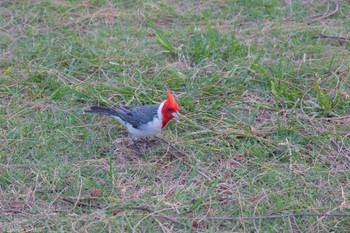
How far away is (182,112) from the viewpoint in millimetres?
4902

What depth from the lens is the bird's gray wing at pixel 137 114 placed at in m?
4.41

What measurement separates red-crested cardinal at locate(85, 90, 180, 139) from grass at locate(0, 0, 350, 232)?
0.18 m

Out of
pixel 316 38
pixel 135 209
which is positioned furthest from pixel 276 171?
pixel 316 38

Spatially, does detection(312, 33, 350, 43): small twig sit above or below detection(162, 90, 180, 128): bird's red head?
below

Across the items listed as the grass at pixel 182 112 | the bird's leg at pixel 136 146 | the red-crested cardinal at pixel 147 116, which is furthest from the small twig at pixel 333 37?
the bird's leg at pixel 136 146

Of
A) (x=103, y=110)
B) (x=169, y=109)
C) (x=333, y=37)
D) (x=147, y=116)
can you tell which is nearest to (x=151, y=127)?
(x=147, y=116)

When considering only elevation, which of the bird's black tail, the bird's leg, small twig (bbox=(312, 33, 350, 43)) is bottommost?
small twig (bbox=(312, 33, 350, 43))

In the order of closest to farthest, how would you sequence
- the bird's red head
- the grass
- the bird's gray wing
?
the grass → the bird's red head → the bird's gray wing

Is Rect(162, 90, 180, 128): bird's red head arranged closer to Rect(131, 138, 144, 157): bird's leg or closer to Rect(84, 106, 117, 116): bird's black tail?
Rect(131, 138, 144, 157): bird's leg

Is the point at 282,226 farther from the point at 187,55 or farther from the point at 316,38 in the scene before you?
A: the point at 316,38

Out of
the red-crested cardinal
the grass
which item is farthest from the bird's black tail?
the grass

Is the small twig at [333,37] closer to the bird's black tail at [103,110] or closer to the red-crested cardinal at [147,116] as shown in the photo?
the red-crested cardinal at [147,116]

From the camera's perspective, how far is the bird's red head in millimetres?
4285

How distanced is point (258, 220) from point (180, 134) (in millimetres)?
1192
